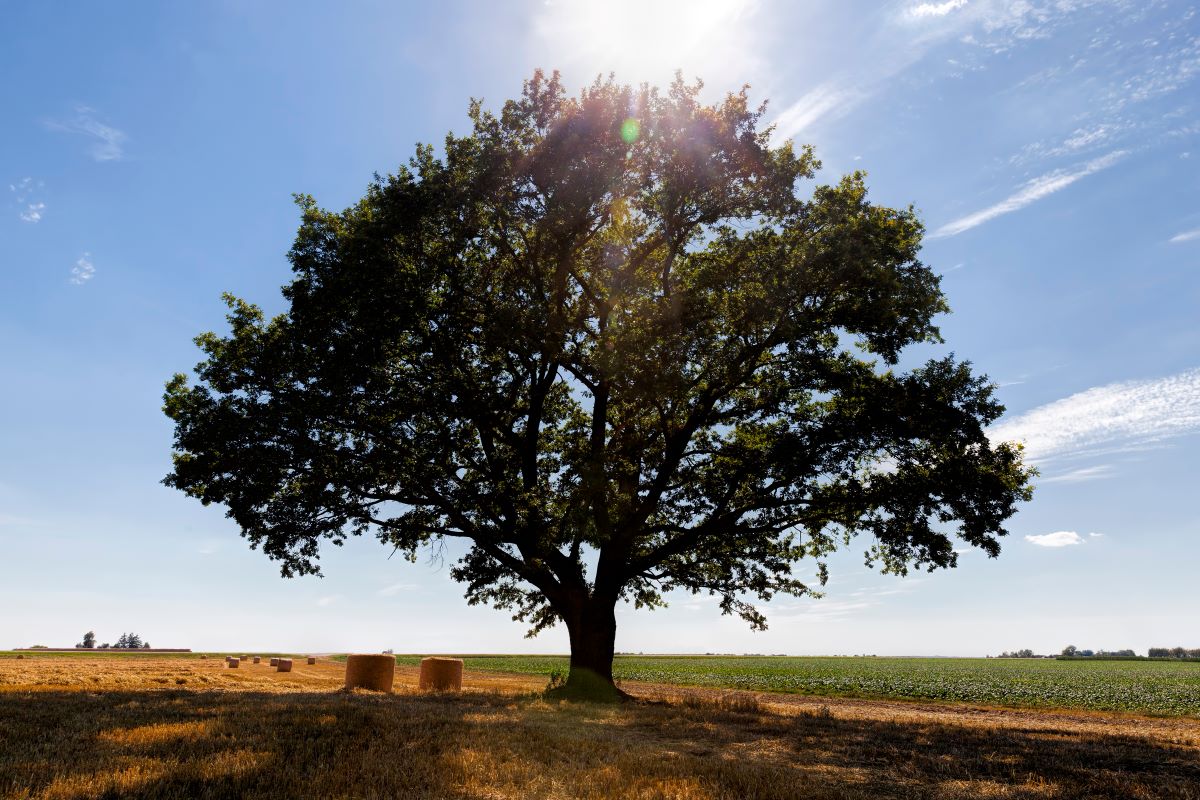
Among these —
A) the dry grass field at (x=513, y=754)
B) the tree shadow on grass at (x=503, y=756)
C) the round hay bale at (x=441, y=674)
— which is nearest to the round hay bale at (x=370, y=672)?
the round hay bale at (x=441, y=674)

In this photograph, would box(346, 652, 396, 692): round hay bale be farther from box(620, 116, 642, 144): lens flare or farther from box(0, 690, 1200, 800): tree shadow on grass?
box(620, 116, 642, 144): lens flare

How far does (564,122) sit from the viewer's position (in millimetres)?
24016

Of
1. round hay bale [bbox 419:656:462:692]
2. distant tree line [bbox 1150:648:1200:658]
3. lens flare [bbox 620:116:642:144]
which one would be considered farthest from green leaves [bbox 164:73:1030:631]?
distant tree line [bbox 1150:648:1200:658]

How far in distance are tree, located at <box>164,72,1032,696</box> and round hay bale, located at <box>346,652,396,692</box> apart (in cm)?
408

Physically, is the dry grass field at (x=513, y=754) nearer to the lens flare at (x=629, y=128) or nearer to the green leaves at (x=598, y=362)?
the green leaves at (x=598, y=362)

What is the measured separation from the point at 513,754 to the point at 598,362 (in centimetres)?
1291

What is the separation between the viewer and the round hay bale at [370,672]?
25891 mm

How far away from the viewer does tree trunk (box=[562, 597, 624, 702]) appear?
24.4m

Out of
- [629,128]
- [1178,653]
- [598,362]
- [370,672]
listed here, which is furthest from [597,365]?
[1178,653]

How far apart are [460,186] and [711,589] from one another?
18.2 m

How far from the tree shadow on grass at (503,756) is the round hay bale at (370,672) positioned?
9276 millimetres

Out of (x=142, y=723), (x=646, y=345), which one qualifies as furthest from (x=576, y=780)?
(x=646, y=345)

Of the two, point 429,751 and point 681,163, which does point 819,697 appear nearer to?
point 681,163

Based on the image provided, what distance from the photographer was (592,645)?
25.5 metres
